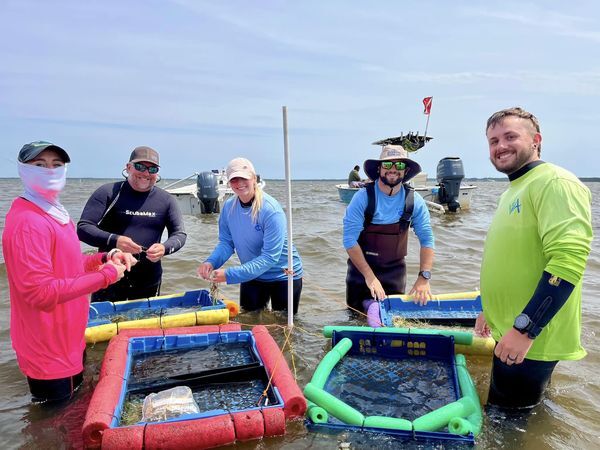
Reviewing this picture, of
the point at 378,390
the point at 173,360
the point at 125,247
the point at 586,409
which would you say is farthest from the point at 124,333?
the point at 586,409

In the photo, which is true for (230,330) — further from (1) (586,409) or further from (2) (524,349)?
(1) (586,409)

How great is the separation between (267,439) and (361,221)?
2.38 metres

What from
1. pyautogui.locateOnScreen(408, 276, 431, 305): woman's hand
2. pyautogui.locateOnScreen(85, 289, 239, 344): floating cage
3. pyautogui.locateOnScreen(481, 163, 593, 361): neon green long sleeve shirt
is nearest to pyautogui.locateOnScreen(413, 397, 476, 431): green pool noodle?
pyautogui.locateOnScreen(481, 163, 593, 361): neon green long sleeve shirt

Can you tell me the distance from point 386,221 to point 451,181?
669 inches

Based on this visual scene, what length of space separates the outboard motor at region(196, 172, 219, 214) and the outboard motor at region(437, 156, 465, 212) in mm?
10357

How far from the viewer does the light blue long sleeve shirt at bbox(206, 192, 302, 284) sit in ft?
14.4

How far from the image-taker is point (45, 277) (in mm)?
2760

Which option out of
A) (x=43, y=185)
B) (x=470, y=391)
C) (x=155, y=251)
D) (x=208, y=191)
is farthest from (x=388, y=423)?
(x=208, y=191)

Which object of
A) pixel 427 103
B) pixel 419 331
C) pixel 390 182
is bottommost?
pixel 419 331

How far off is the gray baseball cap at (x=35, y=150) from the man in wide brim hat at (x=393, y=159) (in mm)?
2837

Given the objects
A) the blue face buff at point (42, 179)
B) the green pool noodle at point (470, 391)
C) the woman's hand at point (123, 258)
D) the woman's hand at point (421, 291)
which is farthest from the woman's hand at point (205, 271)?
the green pool noodle at point (470, 391)

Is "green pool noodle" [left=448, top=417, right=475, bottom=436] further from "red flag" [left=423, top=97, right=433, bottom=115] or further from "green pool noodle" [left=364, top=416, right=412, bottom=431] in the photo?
"red flag" [left=423, top=97, right=433, bottom=115]

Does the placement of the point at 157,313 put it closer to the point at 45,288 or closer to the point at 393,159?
the point at 45,288

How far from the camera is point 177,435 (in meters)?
2.58
